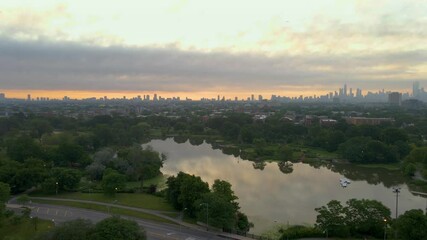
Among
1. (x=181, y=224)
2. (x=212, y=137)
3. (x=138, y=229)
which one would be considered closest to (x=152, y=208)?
(x=181, y=224)

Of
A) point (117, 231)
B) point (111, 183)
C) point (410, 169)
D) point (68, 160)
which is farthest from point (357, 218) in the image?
point (68, 160)

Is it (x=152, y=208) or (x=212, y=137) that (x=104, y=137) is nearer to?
(x=212, y=137)

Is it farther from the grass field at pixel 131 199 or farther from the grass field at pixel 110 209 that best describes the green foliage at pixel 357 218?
the grass field at pixel 131 199

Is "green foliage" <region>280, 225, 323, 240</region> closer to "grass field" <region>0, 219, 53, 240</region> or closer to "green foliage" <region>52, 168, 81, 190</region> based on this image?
"grass field" <region>0, 219, 53, 240</region>

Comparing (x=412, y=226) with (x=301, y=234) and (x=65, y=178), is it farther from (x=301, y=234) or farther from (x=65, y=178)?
(x=65, y=178)

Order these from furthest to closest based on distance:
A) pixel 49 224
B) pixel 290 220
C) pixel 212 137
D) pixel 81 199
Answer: pixel 212 137, pixel 81 199, pixel 290 220, pixel 49 224

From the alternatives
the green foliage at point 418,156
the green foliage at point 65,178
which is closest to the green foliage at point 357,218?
the green foliage at point 65,178

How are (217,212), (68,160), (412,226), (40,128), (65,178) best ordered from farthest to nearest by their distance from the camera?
(40,128) → (68,160) → (65,178) → (217,212) → (412,226)
